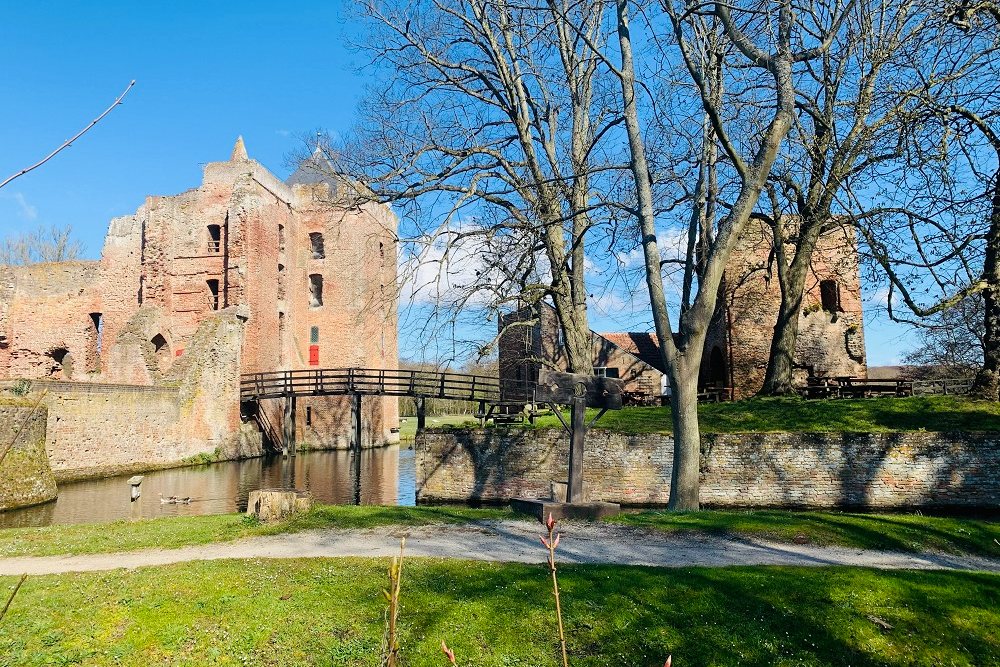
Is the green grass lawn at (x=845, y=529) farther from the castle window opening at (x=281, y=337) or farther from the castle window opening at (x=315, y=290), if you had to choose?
the castle window opening at (x=315, y=290)

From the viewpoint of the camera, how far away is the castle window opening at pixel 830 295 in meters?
24.9

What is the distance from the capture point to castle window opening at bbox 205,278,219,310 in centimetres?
3219

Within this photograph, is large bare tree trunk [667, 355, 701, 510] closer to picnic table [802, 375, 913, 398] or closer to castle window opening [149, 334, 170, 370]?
picnic table [802, 375, 913, 398]

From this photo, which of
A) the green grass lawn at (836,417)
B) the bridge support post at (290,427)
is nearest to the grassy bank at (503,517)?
the green grass lawn at (836,417)

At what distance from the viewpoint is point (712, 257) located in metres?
10.2

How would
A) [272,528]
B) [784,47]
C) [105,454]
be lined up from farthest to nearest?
[105,454] < [784,47] < [272,528]

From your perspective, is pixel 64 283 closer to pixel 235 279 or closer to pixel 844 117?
pixel 235 279

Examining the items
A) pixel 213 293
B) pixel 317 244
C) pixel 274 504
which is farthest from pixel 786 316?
pixel 317 244

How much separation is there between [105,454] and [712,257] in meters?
19.4

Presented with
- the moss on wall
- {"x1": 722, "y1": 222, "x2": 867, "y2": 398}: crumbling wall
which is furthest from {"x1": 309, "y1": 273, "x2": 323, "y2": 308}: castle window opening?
{"x1": 722, "y1": 222, "x2": 867, "y2": 398}: crumbling wall

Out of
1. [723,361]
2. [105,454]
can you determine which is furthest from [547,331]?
[105,454]

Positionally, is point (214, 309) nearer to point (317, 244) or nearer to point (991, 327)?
point (317, 244)

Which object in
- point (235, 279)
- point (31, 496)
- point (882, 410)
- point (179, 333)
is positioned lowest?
point (31, 496)

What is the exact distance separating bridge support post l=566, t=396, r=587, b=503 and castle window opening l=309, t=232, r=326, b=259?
28766 millimetres
